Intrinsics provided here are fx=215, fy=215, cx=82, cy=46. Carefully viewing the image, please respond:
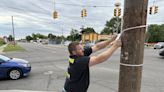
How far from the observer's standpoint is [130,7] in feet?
7.95

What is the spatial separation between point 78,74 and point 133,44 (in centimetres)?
91

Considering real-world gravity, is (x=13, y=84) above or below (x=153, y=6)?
below

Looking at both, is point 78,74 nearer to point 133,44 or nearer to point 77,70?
point 77,70

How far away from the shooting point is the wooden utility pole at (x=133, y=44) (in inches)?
94.3

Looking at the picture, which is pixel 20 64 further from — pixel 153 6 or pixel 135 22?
pixel 153 6

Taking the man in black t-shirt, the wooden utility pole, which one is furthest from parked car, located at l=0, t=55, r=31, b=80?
the wooden utility pole

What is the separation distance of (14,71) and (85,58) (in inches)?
303

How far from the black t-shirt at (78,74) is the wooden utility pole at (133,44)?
57 cm

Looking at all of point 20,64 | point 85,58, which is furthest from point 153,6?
point 85,58

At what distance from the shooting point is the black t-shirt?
9.46 ft

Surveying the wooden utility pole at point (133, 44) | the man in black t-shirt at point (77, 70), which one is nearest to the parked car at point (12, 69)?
the man in black t-shirt at point (77, 70)

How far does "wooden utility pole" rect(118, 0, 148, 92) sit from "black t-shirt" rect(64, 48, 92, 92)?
568mm

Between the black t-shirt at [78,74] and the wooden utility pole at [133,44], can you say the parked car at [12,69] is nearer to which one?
the black t-shirt at [78,74]

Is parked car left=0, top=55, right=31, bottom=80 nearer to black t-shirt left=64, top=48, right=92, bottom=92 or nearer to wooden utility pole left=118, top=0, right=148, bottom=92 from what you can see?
black t-shirt left=64, top=48, right=92, bottom=92
